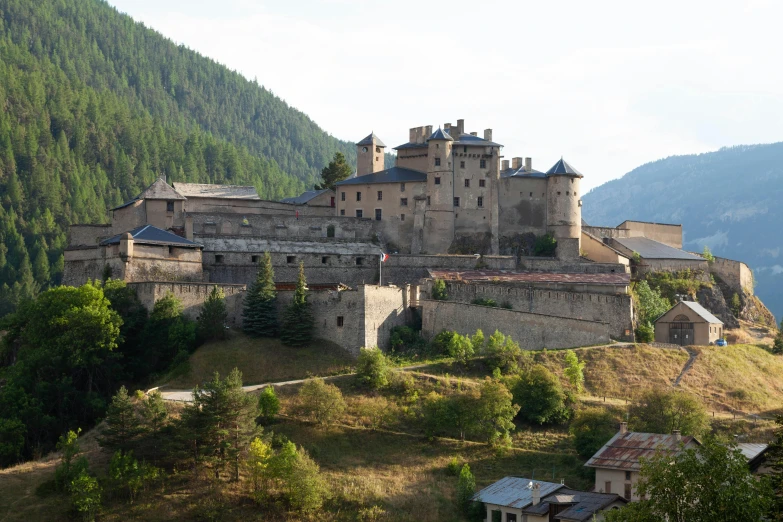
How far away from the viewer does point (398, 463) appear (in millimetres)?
50469

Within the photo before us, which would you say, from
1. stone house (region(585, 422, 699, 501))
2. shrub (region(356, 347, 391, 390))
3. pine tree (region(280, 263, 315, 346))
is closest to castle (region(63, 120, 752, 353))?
pine tree (region(280, 263, 315, 346))

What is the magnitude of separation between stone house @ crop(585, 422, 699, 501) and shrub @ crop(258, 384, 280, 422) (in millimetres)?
15189

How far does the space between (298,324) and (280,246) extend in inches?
473

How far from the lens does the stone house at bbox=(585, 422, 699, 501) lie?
44.5 metres

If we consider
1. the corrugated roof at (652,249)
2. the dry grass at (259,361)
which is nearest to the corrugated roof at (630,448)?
the dry grass at (259,361)

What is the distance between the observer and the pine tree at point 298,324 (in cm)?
5947

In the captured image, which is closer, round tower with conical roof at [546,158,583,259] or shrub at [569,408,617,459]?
shrub at [569,408,617,459]

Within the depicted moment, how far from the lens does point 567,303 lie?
2534 inches

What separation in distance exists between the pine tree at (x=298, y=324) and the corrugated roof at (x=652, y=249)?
27193 millimetres

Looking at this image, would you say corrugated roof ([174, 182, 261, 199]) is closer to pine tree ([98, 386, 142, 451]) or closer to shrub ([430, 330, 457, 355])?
shrub ([430, 330, 457, 355])

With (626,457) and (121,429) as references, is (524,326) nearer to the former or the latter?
(626,457)

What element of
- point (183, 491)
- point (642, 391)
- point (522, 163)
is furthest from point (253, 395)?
point (522, 163)

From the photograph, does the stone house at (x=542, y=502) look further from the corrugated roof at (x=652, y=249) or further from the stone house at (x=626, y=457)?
the corrugated roof at (x=652, y=249)

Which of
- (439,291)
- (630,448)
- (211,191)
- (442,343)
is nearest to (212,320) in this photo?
(442,343)
